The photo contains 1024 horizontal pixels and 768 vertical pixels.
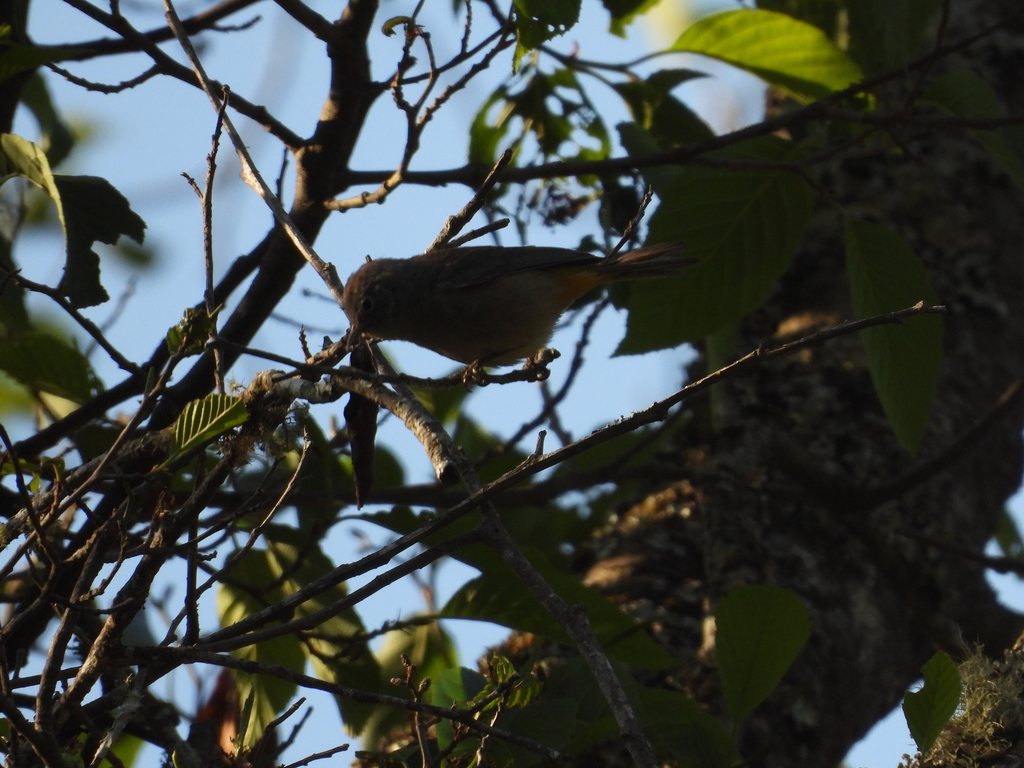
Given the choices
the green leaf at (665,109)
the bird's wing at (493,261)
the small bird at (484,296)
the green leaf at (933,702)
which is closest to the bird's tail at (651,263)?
the small bird at (484,296)

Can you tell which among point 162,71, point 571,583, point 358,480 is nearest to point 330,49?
point 162,71

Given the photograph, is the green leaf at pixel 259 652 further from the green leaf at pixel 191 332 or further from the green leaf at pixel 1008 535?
the green leaf at pixel 1008 535

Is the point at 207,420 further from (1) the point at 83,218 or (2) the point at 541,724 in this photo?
(1) the point at 83,218

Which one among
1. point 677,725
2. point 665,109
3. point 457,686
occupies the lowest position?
point 677,725

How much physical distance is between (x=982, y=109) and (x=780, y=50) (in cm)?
74

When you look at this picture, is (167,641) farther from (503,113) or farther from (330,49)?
(503,113)

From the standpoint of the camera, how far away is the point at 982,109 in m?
3.22

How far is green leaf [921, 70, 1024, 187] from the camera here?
315 centimetres

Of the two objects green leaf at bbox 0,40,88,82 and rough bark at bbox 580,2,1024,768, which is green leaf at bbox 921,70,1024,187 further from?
green leaf at bbox 0,40,88,82

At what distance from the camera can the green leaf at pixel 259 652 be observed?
3219mm

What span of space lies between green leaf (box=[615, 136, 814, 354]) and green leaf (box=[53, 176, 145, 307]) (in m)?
1.60

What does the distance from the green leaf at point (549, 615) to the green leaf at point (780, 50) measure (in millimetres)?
1976

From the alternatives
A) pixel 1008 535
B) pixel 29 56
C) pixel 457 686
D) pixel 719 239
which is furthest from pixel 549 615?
pixel 1008 535

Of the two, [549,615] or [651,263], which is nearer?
[549,615]
